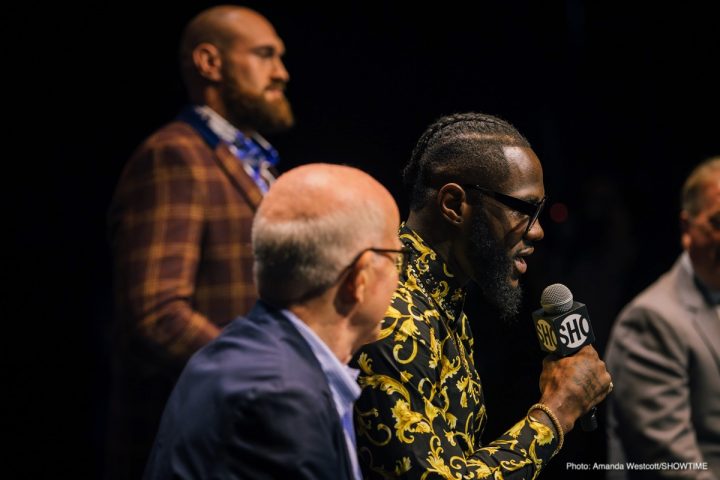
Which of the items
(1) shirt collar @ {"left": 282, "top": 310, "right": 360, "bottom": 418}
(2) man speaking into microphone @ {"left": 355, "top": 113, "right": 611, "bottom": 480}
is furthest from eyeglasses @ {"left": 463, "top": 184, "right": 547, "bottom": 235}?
(1) shirt collar @ {"left": 282, "top": 310, "right": 360, "bottom": 418}

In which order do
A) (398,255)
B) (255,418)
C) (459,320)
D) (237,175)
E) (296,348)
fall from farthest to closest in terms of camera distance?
(237,175) < (459,320) < (398,255) < (296,348) < (255,418)

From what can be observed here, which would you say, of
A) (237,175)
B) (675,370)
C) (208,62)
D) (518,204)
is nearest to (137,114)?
(208,62)

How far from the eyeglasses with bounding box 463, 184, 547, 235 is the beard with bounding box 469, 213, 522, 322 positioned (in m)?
0.05

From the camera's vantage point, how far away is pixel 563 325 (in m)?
2.05

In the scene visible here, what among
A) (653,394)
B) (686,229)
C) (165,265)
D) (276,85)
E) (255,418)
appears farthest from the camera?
(686,229)

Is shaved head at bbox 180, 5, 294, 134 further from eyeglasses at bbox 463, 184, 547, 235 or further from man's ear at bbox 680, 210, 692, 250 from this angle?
man's ear at bbox 680, 210, 692, 250

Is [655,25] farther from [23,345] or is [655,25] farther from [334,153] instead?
[23,345]

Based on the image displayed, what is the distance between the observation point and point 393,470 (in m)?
1.80

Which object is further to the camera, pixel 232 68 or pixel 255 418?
pixel 232 68

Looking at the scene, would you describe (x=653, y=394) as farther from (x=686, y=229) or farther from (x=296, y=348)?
(x=296, y=348)

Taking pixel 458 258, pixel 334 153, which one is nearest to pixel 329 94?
pixel 334 153

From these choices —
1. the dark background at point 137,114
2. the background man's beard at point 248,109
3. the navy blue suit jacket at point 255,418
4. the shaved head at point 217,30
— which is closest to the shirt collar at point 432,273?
the navy blue suit jacket at point 255,418

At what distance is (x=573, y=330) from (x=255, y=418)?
83 cm

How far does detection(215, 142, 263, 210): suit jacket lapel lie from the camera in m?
2.86
